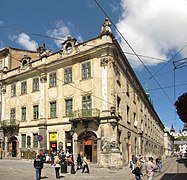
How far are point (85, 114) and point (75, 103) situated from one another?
2.52 m

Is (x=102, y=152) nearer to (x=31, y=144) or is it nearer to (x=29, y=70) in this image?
(x=31, y=144)

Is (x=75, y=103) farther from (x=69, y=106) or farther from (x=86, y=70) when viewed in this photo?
(x=86, y=70)

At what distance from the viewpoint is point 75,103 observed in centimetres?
3011

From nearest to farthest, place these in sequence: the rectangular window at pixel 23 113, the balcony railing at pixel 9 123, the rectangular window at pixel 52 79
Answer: the rectangular window at pixel 52 79 < the rectangular window at pixel 23 113 < the balcony railing at pixel 9 123

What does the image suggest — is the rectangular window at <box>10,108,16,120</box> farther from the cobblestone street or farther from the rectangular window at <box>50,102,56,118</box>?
the cobblestone street

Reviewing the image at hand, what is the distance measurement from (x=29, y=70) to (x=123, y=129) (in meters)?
13.3

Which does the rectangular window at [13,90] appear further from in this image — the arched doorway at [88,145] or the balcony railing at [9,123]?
the arched doorway at [88,145]

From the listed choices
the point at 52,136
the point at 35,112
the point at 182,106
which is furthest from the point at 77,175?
the point at 35,112

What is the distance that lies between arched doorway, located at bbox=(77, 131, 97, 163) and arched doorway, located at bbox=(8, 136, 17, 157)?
10678 millimetres

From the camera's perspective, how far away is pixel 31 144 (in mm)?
33500

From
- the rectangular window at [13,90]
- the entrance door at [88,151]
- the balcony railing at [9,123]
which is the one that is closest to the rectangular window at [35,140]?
the balcony railing at [9,123]

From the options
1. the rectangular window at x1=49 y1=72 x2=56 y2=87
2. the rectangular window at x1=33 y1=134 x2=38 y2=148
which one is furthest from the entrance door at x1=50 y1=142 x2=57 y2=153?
the rectangular window at x1=49 y1=72 x2=56 y2=87

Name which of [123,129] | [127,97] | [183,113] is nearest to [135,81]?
[127,97]

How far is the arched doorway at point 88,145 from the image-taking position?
1104 inches
